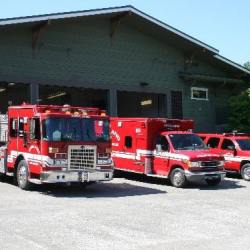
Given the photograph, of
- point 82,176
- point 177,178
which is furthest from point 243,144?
point 82,176

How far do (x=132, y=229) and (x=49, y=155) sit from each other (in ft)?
17.0

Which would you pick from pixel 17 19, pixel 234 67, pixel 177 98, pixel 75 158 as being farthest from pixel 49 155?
pixel 234 67

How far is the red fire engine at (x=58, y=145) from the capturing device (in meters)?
13.2

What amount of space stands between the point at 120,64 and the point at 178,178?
1019 cm

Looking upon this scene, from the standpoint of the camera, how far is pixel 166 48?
1049 inches

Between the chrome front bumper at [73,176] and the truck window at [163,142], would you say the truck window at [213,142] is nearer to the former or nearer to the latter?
the truck window at [163,142]

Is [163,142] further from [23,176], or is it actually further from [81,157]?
[23,176]

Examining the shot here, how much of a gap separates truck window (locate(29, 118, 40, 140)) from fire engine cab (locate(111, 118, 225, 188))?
4897mm

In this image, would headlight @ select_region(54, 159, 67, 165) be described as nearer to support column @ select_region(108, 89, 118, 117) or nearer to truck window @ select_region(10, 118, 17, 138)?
truck window @ select_region(10, 118, 17, 138)

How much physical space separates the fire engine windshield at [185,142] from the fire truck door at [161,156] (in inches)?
12.6

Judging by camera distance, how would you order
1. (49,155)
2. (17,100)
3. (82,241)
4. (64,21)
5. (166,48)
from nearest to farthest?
(82,241) < (49,155) < (64,21) < (166,48) < (17,100)

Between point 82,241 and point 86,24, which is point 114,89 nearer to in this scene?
point 86,24

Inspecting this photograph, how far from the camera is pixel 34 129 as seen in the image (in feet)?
44.6

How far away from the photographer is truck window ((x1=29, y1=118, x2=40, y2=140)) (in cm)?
1351
